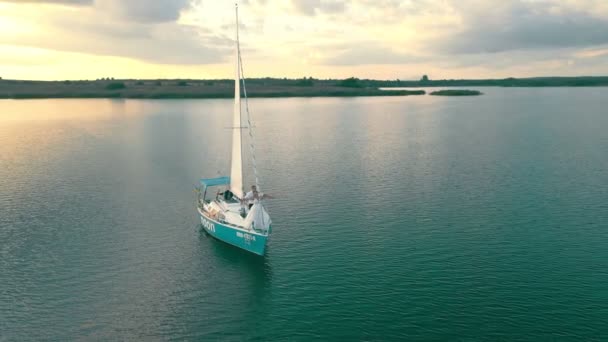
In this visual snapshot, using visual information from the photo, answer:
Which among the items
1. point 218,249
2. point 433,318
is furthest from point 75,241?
point 433,318

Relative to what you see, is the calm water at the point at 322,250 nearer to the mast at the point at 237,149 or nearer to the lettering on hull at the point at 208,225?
the lettering on hull at the point at 208,225

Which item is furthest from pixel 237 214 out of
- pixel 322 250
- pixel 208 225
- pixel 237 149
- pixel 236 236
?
pixel 322 250

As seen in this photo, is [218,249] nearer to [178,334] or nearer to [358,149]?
[178,334]

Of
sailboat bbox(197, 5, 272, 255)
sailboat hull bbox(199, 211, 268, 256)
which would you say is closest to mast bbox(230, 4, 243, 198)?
sailboat bbox(197, 5, 272, 255)

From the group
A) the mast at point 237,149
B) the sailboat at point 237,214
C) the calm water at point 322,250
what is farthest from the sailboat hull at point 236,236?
the mast at point 237,149

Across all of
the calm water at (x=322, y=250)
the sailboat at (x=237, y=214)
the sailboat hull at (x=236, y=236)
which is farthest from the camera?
the sailboat at (x=237, y=214)

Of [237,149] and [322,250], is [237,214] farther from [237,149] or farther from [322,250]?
[322,250]
